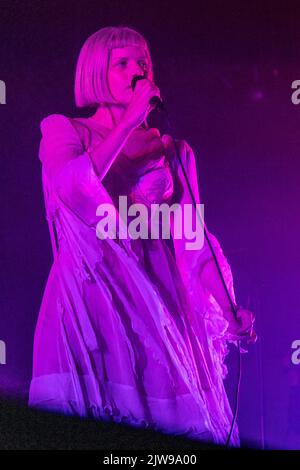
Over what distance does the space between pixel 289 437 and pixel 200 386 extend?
1.25 ft

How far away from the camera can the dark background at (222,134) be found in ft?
7.34

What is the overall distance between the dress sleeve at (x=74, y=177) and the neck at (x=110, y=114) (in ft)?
0.37

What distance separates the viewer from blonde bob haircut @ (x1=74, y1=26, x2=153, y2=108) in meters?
2.25

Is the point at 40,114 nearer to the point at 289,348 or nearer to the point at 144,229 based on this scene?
the point at 144,229

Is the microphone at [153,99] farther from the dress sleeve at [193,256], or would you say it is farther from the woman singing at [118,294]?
the dress sleeve at [193,256]

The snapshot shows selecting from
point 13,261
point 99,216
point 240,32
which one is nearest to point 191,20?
point 240,32

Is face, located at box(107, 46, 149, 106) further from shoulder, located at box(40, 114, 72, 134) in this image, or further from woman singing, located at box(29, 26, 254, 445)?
shoulder, located at box(40, 114, 72, 134)

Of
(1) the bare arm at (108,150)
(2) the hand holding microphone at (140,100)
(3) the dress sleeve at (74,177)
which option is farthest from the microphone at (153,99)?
(3) the dress sleeve at (74,177)

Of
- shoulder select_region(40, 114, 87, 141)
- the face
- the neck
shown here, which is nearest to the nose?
the face

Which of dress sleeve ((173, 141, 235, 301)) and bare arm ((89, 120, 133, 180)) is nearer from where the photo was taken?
bare arm ((89, 120, 133, 180))

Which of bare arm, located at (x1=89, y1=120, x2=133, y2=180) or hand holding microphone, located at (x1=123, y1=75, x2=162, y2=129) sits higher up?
hand holding microphone, located at (x1=123, y1=75, x2=162, y2=129)

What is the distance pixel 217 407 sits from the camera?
223 centimetres

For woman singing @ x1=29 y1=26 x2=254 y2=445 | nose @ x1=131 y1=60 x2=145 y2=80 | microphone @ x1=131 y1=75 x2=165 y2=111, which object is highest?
nose @ x1=131 y1=60 x2=145 y2=80

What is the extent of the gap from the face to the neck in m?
0.02
